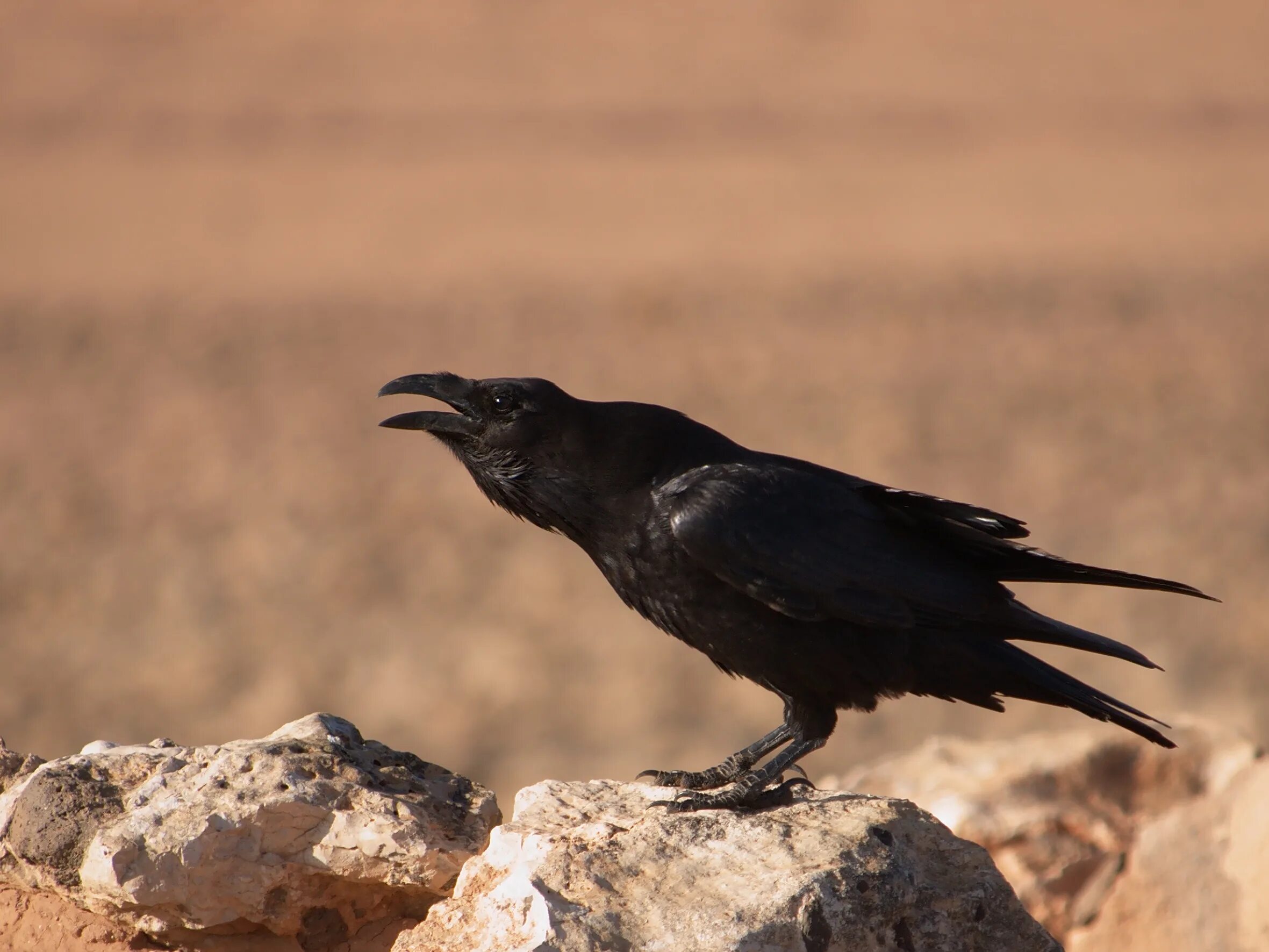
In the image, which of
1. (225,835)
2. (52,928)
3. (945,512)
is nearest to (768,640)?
(945,512)

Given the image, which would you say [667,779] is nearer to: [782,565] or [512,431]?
[782,565]

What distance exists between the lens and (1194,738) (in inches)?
266

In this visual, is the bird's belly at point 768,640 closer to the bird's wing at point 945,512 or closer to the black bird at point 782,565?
the black bird at point 782,565

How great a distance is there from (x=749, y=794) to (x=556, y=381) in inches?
585

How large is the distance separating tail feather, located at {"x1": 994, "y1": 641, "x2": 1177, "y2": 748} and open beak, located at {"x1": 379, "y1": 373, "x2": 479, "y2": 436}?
188 cm

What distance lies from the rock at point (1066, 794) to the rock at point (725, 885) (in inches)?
80.9

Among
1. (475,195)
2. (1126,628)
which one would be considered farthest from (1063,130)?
(1126,628)

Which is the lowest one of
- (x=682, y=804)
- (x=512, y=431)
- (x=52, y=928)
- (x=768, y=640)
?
(x=52, y=928)

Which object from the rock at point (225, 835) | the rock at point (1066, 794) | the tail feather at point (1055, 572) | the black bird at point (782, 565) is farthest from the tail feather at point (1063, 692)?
the rock at point (225, 835)

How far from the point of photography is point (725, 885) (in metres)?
3.95

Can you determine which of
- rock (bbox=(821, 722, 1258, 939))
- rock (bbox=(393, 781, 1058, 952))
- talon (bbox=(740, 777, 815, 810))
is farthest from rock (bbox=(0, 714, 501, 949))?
rock (bbox=(821, 722, 1258, 939))

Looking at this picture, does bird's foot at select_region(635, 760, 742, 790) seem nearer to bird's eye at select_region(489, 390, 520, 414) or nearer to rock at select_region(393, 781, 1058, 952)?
rock at select_region(393, 781, 1058, 952)

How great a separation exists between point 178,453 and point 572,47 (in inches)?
1370

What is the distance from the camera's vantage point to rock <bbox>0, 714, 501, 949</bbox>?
13.9ft
